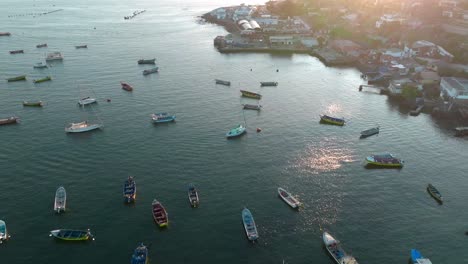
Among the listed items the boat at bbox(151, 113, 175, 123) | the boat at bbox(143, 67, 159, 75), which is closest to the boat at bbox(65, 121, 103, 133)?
the boat at bbox(151, 113, 175, 123)

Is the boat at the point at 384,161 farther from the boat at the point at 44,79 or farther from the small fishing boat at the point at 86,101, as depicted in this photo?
the boat at the point at 44,79

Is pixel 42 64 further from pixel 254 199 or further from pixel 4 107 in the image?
pixel 254 199

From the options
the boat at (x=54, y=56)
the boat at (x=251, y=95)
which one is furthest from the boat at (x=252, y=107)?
the boat at (x=54, y=56)

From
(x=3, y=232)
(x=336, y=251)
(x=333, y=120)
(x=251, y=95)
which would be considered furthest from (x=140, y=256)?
(x=251, y=95)

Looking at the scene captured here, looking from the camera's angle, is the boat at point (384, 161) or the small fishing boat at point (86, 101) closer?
the boat at point (384, 161)

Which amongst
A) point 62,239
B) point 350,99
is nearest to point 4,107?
point 62,239

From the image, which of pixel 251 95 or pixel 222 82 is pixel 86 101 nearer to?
pixel 222 82
